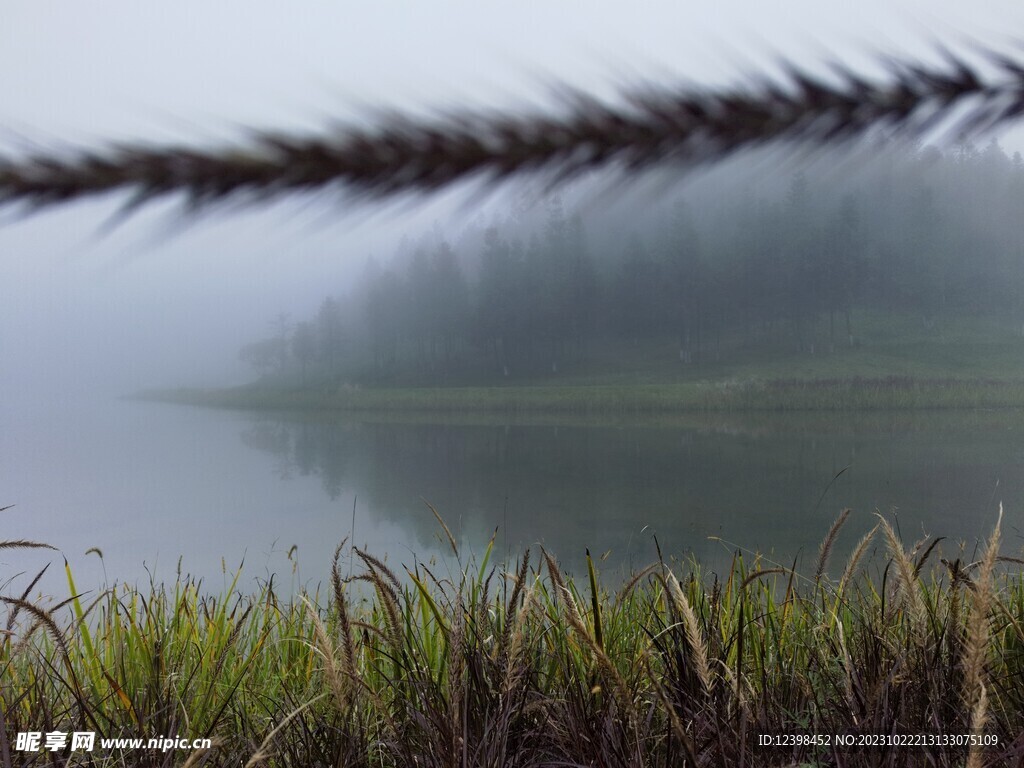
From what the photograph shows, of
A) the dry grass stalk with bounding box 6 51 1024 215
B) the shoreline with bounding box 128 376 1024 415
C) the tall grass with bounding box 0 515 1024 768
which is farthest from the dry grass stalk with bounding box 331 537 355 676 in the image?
the shoreline with bounding box 128 376 1024 415

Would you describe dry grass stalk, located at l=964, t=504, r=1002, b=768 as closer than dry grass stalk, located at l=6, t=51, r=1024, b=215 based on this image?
No

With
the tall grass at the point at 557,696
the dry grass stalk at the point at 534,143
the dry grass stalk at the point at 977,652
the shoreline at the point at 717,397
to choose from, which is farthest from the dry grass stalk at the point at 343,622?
the shoreline at the point at 717,397

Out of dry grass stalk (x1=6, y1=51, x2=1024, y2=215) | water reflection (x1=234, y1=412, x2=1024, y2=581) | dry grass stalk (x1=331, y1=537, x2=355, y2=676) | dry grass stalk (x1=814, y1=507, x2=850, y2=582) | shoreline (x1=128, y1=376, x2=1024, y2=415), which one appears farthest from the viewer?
shoreline (x1=128, y1=376, x2=1024, y2=415)

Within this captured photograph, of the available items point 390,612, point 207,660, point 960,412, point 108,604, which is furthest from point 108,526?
point 960,412

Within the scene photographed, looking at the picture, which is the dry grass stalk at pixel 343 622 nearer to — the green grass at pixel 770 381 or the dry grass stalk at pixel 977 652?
the dry grass stalk at pixel 977 652

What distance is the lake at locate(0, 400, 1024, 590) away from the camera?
364cm

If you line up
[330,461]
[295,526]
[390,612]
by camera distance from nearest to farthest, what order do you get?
[390,612]
[295,526]
[330,461]

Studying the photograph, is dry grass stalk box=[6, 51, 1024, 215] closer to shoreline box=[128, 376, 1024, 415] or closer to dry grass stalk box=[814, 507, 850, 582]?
dry grass stalk box=[814, 507, 850, 582]

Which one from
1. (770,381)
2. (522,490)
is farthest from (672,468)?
(770,381)

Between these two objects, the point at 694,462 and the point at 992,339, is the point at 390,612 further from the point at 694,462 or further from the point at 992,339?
the point at 992,339

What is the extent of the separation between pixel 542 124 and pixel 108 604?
2838 mm

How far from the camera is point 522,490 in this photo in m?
18.3

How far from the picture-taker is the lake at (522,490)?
12.0 feet

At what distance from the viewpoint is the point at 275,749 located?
162cm
